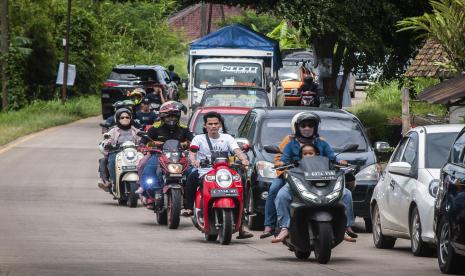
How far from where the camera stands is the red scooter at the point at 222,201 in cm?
1673

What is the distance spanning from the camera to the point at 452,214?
13312 millimetres

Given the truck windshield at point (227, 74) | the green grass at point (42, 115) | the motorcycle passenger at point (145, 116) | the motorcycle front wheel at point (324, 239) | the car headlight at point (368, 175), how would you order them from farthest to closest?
the green grass at point (42, 115), the truck windshield at point (227, 74), the motorcycle passenger at point (145, 116), the car headlight at point (368, 175), the motorcycle front wheel at point (324, 239)

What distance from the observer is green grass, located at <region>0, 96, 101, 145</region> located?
39594 mm

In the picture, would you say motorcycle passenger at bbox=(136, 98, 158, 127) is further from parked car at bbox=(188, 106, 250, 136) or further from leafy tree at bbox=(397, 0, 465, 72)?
leafy tree at bbox=(397, 0, 465, 72)

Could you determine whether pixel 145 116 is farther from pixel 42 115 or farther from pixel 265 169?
pixel 42 115

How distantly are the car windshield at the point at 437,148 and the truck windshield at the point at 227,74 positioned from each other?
2088 cm

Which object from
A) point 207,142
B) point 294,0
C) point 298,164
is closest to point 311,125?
point 298,164

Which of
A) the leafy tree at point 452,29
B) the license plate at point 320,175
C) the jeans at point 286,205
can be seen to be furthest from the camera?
the leafy tree at point 452,29

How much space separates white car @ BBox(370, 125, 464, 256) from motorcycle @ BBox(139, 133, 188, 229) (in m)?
2.88

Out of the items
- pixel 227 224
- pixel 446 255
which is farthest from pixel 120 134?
pixel 446 255

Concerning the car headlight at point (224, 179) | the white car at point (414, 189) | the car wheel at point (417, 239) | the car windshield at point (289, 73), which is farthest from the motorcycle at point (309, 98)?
the car wheel at point (417, 239)

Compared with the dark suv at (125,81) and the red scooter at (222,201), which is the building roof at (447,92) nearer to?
the red scooter at (222,201)

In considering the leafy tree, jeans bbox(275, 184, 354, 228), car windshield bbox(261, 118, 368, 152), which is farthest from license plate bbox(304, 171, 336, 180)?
the leafy tree

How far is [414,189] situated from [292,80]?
36771mm
